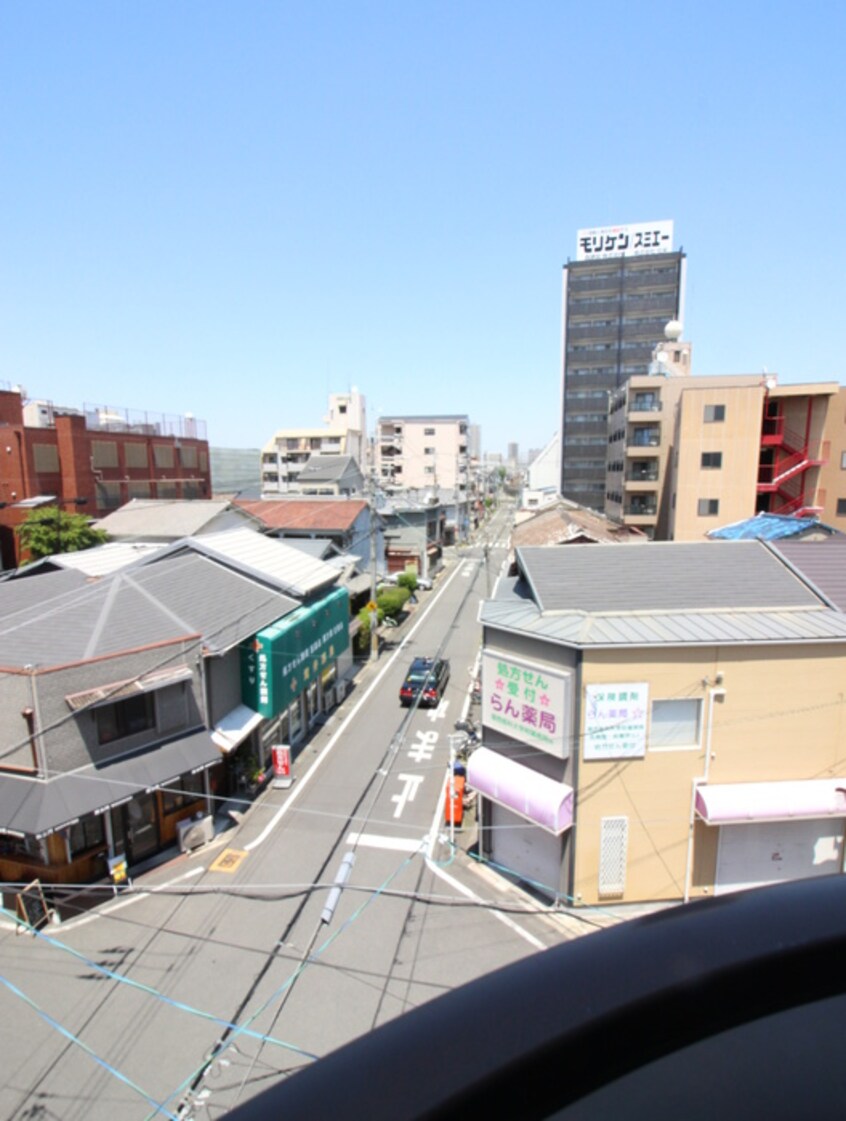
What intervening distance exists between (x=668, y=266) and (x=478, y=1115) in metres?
70.3

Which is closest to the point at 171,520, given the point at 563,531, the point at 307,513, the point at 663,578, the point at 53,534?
the point at 53,534

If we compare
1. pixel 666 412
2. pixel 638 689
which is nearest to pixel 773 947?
pixel 638 689

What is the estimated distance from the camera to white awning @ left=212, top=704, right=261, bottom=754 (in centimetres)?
1444

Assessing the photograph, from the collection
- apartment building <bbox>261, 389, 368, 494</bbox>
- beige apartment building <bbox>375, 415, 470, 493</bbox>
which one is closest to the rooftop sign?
beige apartment building <bbox>375, 415, 470, 493</bbox>

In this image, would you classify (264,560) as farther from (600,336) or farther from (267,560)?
(600,336)

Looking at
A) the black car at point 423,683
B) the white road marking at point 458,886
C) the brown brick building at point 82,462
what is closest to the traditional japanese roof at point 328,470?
the brown brick building at point 82,462

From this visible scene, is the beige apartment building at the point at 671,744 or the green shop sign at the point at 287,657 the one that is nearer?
the beige apartment building at the point at 671,744

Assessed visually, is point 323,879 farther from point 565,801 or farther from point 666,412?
point 666,412

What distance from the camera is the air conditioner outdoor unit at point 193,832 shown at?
1355 centimetres

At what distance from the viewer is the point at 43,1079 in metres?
8.48

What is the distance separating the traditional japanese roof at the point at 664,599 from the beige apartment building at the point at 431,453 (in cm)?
5543

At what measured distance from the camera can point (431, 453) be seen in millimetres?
71312

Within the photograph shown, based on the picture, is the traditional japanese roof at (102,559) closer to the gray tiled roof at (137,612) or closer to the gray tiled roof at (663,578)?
the gray tiled roof at (137,612)

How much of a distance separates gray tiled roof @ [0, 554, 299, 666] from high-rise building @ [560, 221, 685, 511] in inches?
1870
